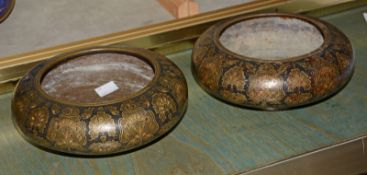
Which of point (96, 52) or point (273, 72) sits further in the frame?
point (96, 52)

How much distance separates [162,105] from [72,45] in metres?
0.31

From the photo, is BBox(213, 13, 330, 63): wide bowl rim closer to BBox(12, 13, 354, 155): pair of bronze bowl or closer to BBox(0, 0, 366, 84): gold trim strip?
BBox(12, 13, 354, 155): pair of bronze bowl

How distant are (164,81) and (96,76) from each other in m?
0.21

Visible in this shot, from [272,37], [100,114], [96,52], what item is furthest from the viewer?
[272,37]

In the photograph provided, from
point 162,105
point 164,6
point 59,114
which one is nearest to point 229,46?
point 164,6

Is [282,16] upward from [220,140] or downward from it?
upward

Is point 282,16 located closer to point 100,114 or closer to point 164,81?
point 164,81

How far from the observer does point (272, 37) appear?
1168mm

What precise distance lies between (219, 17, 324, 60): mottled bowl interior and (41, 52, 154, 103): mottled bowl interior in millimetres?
179

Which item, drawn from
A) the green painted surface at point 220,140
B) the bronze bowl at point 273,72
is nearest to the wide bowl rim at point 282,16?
the bronze bowl at point 273,72

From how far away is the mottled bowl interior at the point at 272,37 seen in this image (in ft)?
3.71

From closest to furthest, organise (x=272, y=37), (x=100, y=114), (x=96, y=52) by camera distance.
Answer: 1. (x=100, y=114)
2. (x=96, y=52)
3. (x=272, y=37)

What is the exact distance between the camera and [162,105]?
901mm

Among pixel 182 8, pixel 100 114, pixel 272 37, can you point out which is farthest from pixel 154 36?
pixel 100 114
